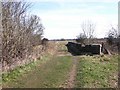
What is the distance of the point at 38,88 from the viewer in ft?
43.0

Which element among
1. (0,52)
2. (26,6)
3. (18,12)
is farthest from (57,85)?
(26,6)

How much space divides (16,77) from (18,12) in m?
7.88

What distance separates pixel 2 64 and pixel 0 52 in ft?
2.64

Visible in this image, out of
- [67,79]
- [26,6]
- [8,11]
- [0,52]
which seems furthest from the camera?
[26,6]

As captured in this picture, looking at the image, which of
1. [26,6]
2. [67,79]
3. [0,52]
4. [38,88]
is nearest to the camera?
[38,88]

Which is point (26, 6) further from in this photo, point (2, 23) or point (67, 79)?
point (67, 79)

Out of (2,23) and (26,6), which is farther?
(26,6)

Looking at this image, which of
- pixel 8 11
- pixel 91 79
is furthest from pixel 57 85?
pixel 8 11

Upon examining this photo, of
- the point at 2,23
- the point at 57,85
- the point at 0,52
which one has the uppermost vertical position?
the point at 2,23

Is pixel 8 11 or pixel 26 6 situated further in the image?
pixel 26 6

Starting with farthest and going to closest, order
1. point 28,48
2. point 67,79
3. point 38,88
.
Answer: point 28,48 < point 67,79 < point 38,88

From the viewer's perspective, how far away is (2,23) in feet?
58.9

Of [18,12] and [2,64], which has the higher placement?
[18,12]

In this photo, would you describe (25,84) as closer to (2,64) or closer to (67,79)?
(67,79)
